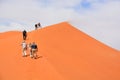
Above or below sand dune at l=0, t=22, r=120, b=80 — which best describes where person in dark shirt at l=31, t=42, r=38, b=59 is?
above

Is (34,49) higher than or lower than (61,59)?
higher

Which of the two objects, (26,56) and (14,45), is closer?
(26,56)

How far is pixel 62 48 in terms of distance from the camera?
2877 centimetres

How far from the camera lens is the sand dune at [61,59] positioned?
2217 centimetres

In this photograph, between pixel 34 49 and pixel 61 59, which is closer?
pixel 34 49

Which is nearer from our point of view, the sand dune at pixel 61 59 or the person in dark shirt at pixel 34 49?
the sand dune at pixel 61 59

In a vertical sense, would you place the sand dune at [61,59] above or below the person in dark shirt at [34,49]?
below

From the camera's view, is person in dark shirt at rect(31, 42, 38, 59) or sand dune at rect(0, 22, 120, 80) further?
person in dark shirt at rect(31, 42, 38, 59)

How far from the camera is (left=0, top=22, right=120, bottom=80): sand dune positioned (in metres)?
22.2

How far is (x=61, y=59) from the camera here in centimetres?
2539

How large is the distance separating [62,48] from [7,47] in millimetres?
4542

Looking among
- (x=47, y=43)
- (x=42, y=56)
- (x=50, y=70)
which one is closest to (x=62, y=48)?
(x=47, y=43)

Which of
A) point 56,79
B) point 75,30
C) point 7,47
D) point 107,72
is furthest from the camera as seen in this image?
point 75,30

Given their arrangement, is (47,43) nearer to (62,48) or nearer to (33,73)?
(62,48)
